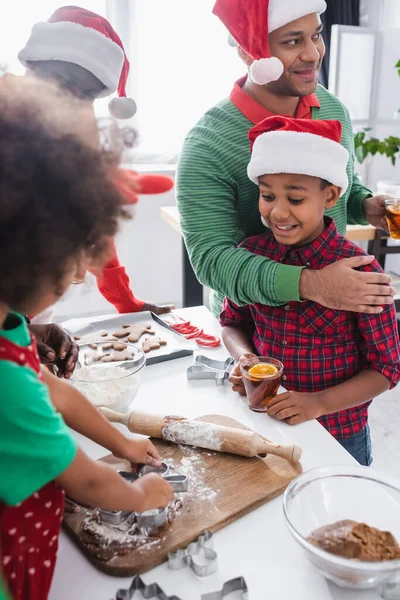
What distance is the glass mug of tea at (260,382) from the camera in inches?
41.5

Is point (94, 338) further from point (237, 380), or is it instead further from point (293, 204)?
point (293, 204)

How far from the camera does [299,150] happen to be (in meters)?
1.14

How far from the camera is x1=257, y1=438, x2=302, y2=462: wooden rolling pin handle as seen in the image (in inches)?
34.6

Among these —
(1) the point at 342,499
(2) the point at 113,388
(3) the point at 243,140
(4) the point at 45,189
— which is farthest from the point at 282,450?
(3) the point at 243,140

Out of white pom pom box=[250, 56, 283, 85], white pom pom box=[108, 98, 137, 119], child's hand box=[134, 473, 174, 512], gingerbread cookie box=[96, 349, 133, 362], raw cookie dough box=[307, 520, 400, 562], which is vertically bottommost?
gingerbread cookie box=[96, 349, 133, 362]

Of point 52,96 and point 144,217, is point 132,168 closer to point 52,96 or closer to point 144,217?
point 52,96

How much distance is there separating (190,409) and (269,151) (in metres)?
0.56

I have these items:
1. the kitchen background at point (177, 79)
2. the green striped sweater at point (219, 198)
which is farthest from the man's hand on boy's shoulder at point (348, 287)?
the kitchen background at point (177, 79)

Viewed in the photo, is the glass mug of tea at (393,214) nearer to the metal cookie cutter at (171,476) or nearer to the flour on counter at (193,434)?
the flour on counter at (193,434)

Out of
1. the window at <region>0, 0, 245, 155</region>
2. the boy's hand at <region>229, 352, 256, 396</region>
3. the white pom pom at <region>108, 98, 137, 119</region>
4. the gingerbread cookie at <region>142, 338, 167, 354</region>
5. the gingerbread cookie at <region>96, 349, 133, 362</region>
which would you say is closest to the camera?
the boy's hand at <region>229, 352, 256, 396</region>

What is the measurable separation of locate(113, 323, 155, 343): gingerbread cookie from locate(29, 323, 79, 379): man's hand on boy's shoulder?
0.35 metres

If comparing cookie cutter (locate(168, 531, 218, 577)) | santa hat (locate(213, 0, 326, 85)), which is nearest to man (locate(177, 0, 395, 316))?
santa hat (locate(213, 0, 326, 85))

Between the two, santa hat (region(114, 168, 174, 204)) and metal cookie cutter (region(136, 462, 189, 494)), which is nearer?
santa hat (region(114, 168, 174, 204))

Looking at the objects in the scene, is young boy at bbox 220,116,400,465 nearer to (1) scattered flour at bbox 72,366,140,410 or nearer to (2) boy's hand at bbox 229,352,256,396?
(2) boy's hand at bbox 229,352,256,396
